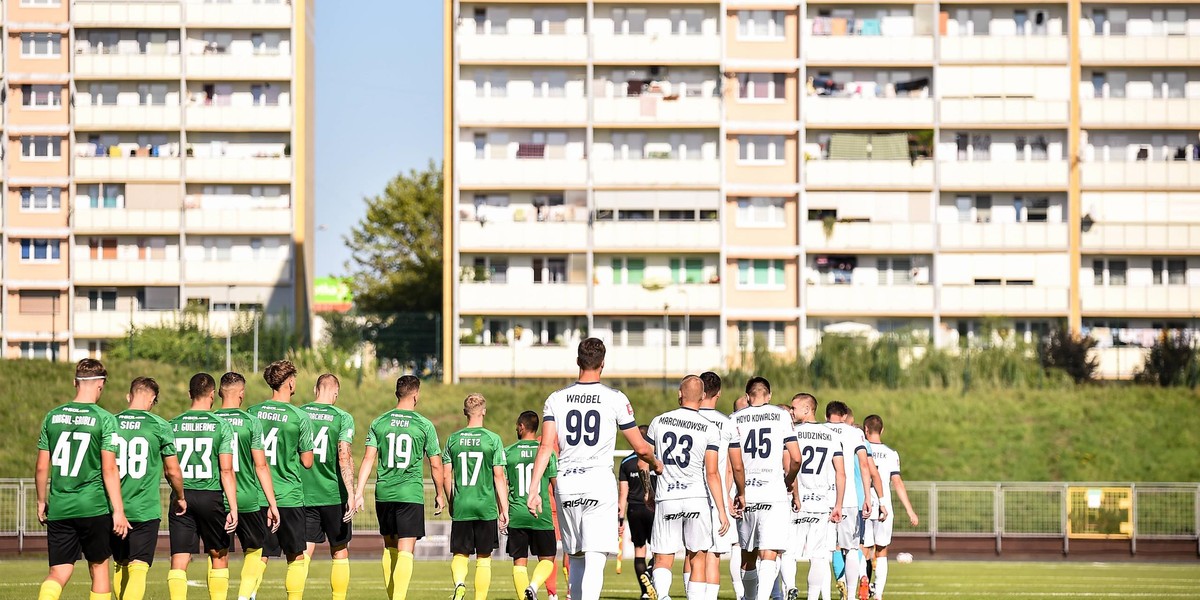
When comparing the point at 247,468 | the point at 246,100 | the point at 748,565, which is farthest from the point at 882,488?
the point at 246,100

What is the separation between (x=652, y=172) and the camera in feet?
216

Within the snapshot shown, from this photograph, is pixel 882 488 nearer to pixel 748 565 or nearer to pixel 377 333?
pixel 748 565

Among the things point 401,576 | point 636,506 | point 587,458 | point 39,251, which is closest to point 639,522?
point 636,506

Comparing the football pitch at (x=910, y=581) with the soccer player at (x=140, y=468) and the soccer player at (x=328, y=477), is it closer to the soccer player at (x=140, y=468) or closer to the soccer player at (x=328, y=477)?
the soccer player at (x=328, y=477)

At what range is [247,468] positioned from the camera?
15.6 meters

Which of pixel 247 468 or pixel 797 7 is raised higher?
pixel 797 7

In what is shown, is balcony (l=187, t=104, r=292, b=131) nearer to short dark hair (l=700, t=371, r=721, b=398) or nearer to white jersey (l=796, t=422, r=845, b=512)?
white jersey (l=796, t=422, r=845, b=512)

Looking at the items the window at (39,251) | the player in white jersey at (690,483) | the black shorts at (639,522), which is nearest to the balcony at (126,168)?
the window at (39,251)

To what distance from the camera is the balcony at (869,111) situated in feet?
218

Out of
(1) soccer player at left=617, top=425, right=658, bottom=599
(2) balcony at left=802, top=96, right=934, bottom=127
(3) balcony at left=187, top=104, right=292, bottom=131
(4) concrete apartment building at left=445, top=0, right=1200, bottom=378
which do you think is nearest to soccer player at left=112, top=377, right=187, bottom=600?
(1) soccer player at left=617, top=425, right=658, bottom=599

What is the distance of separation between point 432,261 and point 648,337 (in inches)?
704

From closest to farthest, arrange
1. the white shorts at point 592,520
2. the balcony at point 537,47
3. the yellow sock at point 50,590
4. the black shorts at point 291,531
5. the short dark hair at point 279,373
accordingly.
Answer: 1. the yellow sock at point 50,590
2. the white shorts at point 592,520
3. the short dark hair at point 279,373
4. the black shorts at point 291,531
5. the balcony at point 537,47

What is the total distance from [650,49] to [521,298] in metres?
11.4

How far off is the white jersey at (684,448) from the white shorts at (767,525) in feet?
8.17
